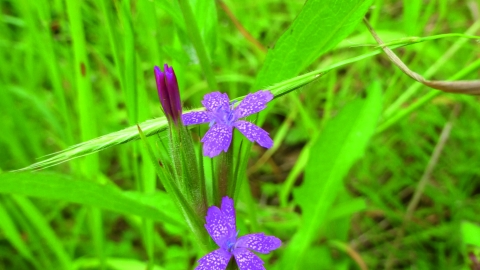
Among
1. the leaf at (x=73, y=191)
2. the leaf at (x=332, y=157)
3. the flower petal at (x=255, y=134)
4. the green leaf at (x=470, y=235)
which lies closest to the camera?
the flower petal at (x=255, y=134)

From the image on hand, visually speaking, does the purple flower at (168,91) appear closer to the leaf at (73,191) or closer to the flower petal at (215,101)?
the flower petal at (215,101)

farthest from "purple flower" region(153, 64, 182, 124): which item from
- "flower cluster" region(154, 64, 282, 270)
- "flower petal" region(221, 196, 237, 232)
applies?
"flower petal" region(221, 196, 237, 232)

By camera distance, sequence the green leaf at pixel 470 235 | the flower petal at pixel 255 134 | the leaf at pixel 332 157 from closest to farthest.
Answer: the flower petal at pixel 255 134 < the green leaf at pixel 470 235 < the leaf at pixel 332 157

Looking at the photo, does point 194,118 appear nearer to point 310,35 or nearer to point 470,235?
point 310,35

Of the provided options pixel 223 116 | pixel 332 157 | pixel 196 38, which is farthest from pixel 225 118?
pixel 332 157

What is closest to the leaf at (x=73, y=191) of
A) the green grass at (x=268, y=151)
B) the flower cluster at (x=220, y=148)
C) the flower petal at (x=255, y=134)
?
the green grass at (x=268, y=151)

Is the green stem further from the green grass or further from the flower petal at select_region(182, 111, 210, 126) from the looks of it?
the flower petal at select_region(182, 111, 210, 126)

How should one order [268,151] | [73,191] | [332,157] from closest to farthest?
1. [73,191]
2. [332,157]
3. [268,151]
